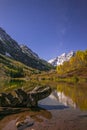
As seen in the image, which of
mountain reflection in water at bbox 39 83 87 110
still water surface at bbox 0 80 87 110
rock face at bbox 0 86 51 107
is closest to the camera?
rock face at bbox 0 86 51 107

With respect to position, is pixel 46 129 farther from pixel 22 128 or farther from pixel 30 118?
pixel 30 118

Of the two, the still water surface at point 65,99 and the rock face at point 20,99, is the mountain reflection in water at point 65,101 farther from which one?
the rock face at point 20,99

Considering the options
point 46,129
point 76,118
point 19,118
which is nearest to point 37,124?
Answer: point 46,129

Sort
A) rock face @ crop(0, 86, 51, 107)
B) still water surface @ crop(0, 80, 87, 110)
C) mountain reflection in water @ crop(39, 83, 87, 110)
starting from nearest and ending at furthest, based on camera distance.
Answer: rock face @ crop(0, 86, 51, 107)
mountain reflection in water @ crop(39, 83, 87, 110)
still water surface @ crop(0, 80, 87, 110)

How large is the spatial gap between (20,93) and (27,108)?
2692 millimetres

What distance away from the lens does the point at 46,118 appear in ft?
95.2

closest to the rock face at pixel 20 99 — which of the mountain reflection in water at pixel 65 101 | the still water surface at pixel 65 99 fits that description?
the mountain reflection in water at pixel 65 101

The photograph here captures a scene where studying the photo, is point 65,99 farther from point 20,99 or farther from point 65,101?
point 20,99

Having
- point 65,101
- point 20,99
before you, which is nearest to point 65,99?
point 65,101

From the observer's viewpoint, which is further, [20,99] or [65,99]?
[65,99]

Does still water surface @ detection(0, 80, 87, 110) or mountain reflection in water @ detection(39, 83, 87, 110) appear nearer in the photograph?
mountain reflection in water @ detection(39, 83, 87, 110)

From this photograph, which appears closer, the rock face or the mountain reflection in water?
the rock face

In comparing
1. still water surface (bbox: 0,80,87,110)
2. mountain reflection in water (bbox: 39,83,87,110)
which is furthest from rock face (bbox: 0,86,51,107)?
still water surface (bbox: 0,80,87,110)

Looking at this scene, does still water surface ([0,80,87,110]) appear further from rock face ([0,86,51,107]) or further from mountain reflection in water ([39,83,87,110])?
rock face ([0,86,51,107])
